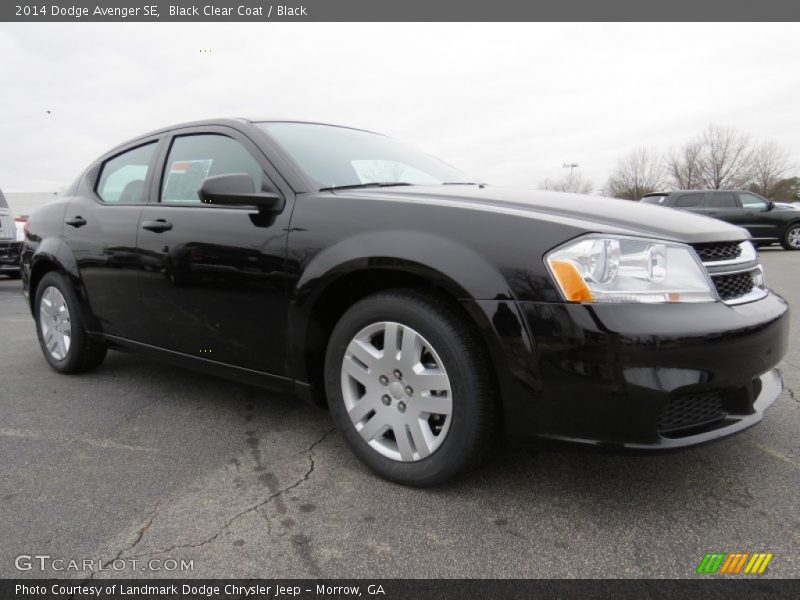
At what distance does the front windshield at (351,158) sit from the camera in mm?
2744

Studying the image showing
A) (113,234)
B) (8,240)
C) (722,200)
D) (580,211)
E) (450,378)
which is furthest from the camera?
(722,200)

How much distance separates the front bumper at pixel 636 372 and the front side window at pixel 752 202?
15.2m

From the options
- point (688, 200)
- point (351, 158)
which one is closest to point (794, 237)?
point (688, 200)

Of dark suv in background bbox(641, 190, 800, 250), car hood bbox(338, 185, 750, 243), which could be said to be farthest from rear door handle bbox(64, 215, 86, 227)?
dark suv in background bbox(641, 190, 800, 250)

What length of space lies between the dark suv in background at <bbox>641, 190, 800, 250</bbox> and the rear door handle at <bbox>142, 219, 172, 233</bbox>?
1412cm

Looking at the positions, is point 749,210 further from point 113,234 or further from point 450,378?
point 113,234

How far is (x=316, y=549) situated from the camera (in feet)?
6.11

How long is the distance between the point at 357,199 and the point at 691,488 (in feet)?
5.62

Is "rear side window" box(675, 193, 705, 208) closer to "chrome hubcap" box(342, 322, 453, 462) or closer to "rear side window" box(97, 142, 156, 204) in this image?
"rear side window" box(97, 142, 156, 204)

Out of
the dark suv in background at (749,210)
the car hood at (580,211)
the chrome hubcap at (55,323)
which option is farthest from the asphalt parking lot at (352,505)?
the dark suv in background at (749,210)

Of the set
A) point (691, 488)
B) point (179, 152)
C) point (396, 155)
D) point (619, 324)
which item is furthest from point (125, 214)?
point (691, 488)

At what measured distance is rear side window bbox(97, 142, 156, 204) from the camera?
131 inches

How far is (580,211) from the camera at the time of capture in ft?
7.11

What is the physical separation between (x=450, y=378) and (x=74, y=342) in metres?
2.84
